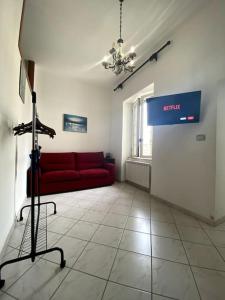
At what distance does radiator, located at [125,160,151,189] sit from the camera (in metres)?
3.63

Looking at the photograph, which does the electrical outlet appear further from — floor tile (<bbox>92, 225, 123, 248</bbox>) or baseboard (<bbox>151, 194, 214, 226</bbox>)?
floor tile (<bbox>92, 225, 123, 248</bbox>)

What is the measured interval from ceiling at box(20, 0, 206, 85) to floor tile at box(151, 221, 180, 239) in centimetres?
317

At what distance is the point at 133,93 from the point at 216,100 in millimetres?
2316

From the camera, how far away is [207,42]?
2252 millimetres

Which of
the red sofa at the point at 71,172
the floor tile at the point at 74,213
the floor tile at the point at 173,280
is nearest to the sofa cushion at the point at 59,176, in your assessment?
the red sofa at the point at 71,172

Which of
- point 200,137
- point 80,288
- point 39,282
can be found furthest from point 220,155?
point 39,282

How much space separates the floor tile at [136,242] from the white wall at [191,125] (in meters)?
1.08

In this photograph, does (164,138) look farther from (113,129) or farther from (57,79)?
(57,79)

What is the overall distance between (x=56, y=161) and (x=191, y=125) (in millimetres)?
3213

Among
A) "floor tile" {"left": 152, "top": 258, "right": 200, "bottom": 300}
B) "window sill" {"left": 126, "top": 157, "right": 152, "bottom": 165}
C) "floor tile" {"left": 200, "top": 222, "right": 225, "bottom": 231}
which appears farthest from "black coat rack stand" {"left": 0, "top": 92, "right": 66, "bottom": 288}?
"window sill" {"left": 126, "top": 157, "right": 152, "bottom": 165}

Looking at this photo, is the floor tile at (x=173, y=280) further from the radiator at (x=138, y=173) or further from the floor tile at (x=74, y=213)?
the radiator at (x=138, y=173)

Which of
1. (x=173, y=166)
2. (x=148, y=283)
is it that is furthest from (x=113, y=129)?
(x=148, y=283)

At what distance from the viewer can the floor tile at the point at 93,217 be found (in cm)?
227

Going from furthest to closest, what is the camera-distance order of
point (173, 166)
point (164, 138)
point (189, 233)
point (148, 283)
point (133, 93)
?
point (133, 93)
point (164, 138)
point (173, 166)
point (189, 233)
point (148, 283)
